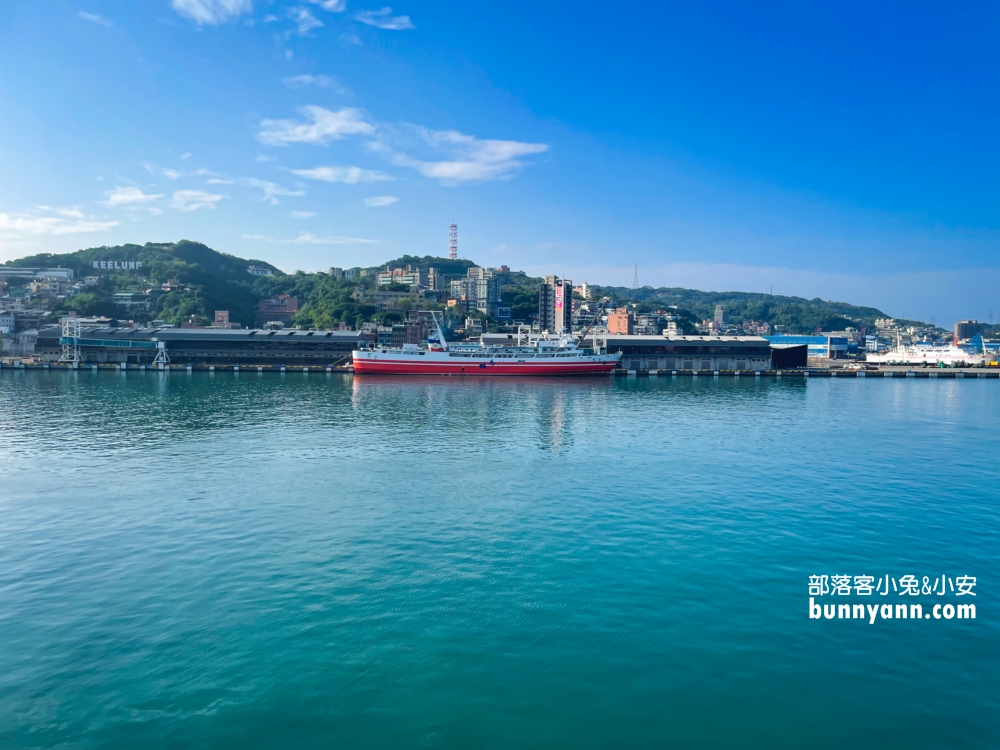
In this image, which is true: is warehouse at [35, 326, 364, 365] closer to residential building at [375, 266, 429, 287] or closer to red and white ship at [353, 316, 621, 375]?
red and white ship at [353, 316, 621, 375]

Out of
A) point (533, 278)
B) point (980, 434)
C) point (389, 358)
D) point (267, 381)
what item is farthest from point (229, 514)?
point (533, 278)

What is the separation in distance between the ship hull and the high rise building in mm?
45078

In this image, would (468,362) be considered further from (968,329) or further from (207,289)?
(968,329)

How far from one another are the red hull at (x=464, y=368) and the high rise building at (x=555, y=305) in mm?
45008

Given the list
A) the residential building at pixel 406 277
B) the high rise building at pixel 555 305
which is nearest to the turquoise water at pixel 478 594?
the high rise building at pixel 555 305

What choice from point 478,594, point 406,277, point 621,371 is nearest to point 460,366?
point 621,371

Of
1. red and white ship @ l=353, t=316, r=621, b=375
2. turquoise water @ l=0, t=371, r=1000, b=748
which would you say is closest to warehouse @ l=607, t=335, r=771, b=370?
red and white ship @ l=353, t=316, r=621, b=375

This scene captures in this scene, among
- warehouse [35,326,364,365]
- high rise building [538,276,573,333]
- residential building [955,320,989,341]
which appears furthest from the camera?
residential building [955,320,989,341]

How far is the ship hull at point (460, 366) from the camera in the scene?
54875mm

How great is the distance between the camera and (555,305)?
109 meters

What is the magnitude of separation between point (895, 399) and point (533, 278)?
13346 cm

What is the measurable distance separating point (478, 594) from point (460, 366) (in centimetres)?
4547

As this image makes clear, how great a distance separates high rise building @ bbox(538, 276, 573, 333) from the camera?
103037 millimetres

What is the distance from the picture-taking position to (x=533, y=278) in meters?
172
